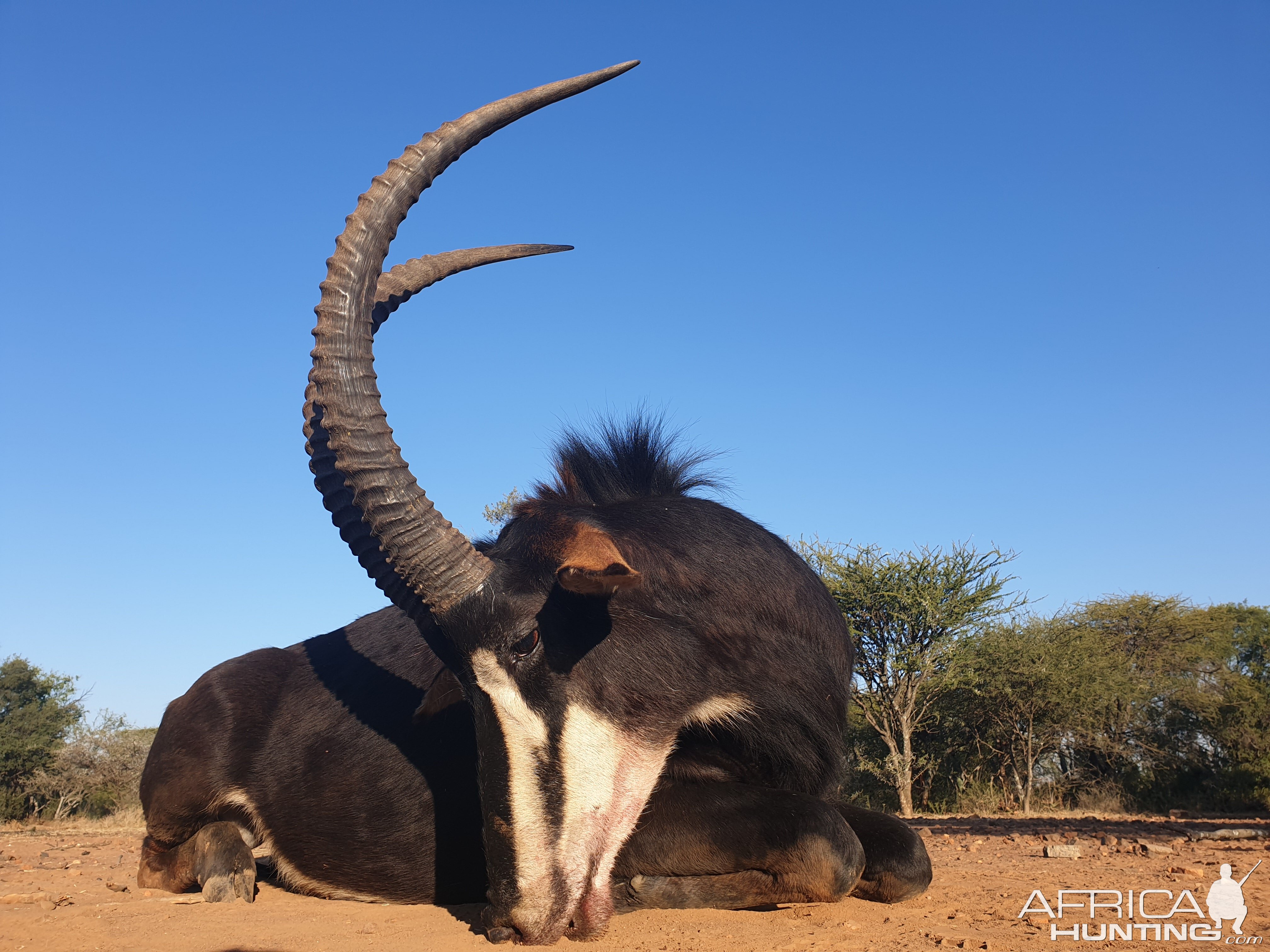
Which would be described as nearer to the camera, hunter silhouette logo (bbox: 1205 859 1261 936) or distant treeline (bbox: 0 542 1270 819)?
hunter silhouette logo (bbox: 1205 859 1261 936)

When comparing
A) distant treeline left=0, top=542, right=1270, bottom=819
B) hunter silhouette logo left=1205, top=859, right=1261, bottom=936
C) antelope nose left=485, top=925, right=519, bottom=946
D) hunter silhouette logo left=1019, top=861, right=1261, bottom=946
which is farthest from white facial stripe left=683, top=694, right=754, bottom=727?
distant treeline left=0, top=542, right=1270, bottom=819

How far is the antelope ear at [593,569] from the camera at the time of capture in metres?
3.28

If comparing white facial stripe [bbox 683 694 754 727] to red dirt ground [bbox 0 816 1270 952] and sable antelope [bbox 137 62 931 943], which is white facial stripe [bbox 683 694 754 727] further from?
red dirt ground [bbox 0 816 1270 952]

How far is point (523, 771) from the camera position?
3.37 m

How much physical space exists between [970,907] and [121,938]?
354cm

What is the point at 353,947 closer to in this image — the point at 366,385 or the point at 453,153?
the point at 366,385

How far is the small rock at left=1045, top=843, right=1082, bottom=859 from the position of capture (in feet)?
18.7

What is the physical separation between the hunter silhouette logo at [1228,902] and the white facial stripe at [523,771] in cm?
256

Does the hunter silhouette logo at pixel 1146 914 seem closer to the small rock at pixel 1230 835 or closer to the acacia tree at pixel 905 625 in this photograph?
the small rock at pixel 1230 835

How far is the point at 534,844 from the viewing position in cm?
329

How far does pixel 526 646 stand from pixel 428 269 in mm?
2476

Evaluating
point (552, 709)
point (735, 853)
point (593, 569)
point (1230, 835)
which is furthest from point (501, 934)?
point (1230, 835)

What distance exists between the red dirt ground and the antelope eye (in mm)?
1071

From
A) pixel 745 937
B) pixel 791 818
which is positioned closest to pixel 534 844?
pixel 745 937
